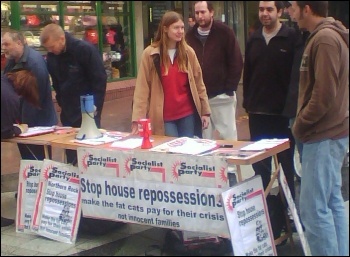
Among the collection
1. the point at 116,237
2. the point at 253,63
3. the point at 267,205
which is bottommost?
Result: the point at 116,237

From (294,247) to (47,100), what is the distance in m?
2.43

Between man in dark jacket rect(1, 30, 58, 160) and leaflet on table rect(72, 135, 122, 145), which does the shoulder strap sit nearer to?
leaflet on table rect(72, 135, 122, 145)

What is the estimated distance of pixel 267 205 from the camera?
15.0 ft

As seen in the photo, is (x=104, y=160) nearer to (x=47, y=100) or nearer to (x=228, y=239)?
(x=228, y=239)

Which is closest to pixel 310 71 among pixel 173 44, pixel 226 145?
pixel 226 145

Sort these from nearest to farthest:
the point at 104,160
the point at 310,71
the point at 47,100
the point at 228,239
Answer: the point at 310,71
the point at 228,239
the point at 104,160
the point at 47,100

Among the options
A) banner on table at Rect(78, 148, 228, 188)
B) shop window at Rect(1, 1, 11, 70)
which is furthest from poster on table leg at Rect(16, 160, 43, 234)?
shop window at Rect(1, 1, 11, 70)

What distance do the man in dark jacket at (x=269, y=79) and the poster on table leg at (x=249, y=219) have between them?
0.65 m

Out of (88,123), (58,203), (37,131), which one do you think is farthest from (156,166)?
(37,131)

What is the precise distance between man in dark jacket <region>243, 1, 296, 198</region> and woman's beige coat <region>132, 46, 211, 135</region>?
0.40 m

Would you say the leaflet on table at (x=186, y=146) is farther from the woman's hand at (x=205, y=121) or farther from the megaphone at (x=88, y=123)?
the woman's hand at (x=205, y=121)

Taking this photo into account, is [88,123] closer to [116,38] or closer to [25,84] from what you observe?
[25,84]

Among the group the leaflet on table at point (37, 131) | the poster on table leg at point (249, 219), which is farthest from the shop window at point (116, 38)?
the poster on table leg at point (249, 219)

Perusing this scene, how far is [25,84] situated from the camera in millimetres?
4895
